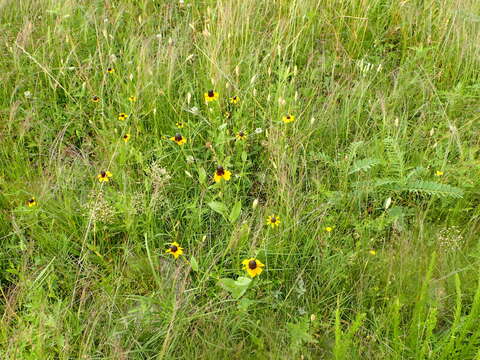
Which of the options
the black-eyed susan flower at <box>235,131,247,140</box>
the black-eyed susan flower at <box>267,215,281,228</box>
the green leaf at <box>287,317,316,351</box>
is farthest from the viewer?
the black-eyed susan flower at <box>235,131,247,140</box>

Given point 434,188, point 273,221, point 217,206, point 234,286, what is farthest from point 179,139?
point 434,188

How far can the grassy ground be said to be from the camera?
1.44 m

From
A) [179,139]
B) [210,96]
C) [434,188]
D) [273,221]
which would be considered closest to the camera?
[273,221]

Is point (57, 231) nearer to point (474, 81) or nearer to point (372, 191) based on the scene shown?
point (372, 191)

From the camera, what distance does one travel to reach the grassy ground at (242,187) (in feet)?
4.74

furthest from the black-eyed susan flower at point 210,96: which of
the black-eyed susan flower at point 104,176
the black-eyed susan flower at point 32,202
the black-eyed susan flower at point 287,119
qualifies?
the black-eyed susan flower at point 32,202

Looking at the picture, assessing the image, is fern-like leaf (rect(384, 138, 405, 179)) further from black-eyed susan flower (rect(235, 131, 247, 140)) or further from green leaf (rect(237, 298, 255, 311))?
green leaf (rect(237, 298, 255, 311))

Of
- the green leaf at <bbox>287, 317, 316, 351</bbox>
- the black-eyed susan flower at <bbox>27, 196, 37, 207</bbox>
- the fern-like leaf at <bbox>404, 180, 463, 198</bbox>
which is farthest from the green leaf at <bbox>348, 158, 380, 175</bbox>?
the black-eyed susan flower at <bbox>27, 196, 37, 207</bbox>

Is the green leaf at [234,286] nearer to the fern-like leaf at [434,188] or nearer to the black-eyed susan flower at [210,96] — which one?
the fern-like leaf at [434,188]

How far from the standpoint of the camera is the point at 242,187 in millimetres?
1956

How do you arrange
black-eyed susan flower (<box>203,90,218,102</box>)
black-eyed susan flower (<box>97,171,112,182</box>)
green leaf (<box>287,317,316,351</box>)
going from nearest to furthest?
green leaf (<box>287,317,316,351</box>)
black-eyed susan flower (<box>97,171,112,182</box>)
black-eyed susan flower (<box>203,90,218,102</box>)

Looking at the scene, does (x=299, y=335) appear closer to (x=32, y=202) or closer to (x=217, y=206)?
(x=217, y=206)

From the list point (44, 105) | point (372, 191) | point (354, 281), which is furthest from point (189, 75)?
point (354, 281)

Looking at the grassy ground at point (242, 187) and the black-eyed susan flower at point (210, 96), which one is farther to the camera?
the black-eyed susan flower at point (210, 96)
